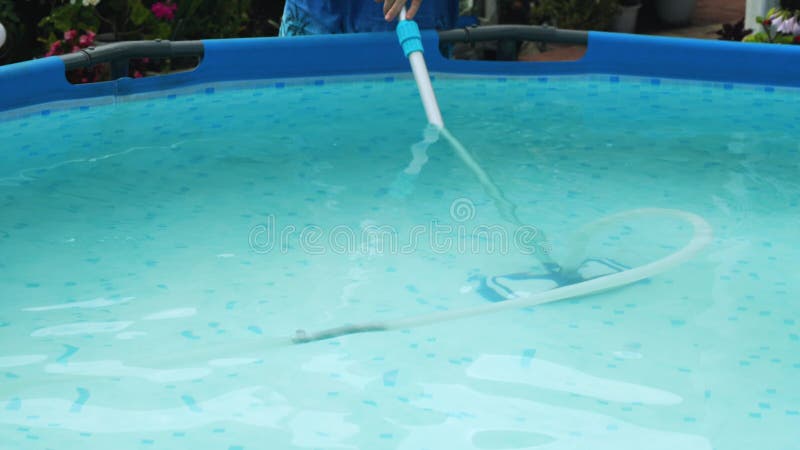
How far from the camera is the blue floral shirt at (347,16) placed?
13.8 feet

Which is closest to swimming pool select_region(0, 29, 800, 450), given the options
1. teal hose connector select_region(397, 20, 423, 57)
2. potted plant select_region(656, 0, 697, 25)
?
teal hose connector select_region(397, 20, 423, 57)

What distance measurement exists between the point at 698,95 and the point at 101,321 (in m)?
2.70

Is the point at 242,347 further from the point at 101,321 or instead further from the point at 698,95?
the point at 698,95

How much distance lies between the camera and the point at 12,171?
11.2ft

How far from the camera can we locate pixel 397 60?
4.33 metres

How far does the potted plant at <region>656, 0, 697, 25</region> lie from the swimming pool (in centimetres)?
326

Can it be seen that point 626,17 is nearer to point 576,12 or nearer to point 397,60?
point 576,12

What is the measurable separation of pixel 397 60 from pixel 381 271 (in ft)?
5.92

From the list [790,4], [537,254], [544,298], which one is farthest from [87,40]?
[790,4]

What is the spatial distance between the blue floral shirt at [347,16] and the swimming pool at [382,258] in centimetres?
9

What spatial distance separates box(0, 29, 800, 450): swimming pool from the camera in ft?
6.67

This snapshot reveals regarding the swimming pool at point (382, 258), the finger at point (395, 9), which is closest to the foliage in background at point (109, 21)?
the swimming pool at point (382, 258)

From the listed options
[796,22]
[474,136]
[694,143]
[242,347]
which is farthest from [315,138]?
[796,22]

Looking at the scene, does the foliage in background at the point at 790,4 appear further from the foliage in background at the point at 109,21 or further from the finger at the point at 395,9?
the finger at the point at 395,9
